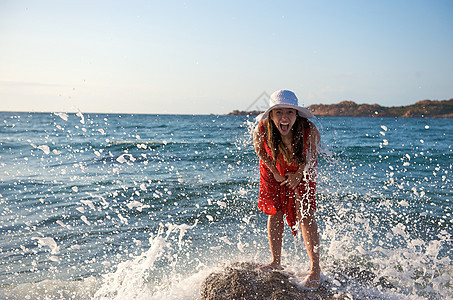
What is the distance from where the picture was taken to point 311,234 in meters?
3.07

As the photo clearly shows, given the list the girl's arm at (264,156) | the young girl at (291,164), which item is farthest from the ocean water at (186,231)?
the girl's arm at (264,156)

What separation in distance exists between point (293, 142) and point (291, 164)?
0.20m

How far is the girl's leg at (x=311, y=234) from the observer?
120 inches

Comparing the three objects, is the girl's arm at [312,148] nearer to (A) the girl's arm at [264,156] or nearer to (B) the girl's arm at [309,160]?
(B) the girl's arm at [309,160]

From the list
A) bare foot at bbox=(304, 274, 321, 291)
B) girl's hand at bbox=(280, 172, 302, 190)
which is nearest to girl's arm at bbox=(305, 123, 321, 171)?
girl's hand at bbox=(280, 172, 302, 190)

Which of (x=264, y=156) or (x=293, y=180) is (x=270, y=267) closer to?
(x=293, y=180)

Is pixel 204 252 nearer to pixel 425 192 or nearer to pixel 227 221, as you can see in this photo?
pixel 227 221

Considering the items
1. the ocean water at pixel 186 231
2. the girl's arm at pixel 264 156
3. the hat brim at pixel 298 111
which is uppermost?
the hat brim at pixel 298 111

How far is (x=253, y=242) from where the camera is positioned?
4.31 m

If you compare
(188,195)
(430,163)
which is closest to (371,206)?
(188,195)

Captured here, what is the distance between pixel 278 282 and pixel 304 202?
722mm

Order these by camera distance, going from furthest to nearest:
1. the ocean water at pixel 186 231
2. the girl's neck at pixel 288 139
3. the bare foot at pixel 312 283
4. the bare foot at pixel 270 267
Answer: the ocean water at pixel 186 231, the bare foot at pixel 270 267, the girl's neck at pixel 288 139, the bare foot at pixel 312 283

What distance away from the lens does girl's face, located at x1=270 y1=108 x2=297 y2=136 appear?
9.73ft

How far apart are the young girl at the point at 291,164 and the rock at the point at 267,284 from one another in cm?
13
